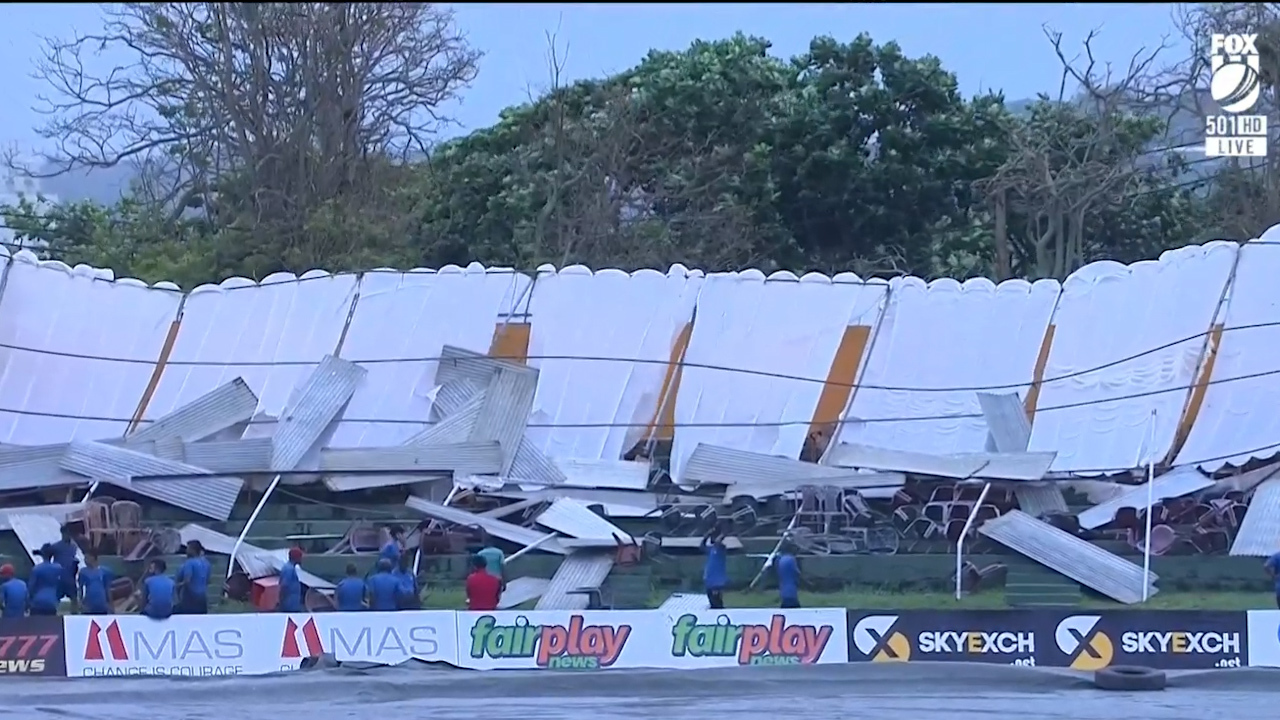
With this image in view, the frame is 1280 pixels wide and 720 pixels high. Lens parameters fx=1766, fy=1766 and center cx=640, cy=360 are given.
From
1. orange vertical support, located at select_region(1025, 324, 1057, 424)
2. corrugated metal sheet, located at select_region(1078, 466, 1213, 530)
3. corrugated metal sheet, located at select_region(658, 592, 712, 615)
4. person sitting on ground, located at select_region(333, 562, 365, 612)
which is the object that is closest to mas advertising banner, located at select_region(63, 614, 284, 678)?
person sitting on ground, located at select_region(333, 562, 365, 612)

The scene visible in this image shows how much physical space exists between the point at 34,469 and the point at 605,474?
8188mm

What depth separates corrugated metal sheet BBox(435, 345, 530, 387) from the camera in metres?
27.4

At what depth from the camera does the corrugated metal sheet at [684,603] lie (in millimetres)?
18438

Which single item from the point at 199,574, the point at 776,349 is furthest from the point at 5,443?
the point at 776,349

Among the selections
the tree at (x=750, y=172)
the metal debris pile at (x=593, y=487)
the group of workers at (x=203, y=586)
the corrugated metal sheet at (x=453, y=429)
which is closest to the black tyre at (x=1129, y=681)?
the group of workers at (x=203, y=586)

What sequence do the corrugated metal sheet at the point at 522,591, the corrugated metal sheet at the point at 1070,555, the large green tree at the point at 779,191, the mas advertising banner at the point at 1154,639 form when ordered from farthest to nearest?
the large green tree at the point at 779,191, the corrugated metal sheet at the point at 522,591, the corrugated metal sheet at the point at 1070,555, the mas advertising banner at the point at 1154,639

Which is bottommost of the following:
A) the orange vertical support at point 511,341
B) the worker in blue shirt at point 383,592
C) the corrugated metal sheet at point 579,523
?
the worker in blue shirt at point 383,592

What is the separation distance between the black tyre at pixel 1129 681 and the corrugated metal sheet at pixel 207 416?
48.0 feet

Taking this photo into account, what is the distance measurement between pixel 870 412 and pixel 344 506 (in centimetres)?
822

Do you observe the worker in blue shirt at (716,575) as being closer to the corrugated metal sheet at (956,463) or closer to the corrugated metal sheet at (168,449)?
the corrugated metal sheet at (956,463)

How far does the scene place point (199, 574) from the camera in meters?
20.5

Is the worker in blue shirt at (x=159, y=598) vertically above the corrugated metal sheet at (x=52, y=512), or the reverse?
the corrugated metal sheet at (x=52, y=512)

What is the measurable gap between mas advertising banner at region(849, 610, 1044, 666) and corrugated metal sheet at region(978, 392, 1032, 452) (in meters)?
7.81
